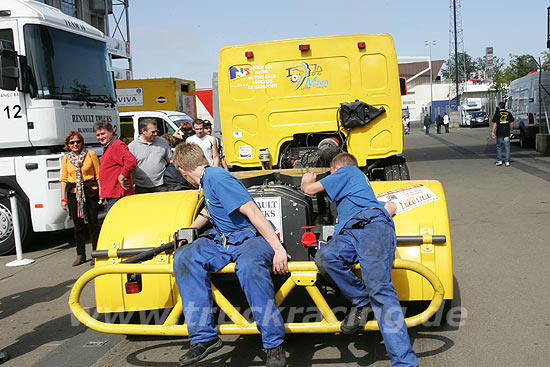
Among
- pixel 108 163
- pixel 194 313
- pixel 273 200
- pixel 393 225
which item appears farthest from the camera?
pixel 108 163

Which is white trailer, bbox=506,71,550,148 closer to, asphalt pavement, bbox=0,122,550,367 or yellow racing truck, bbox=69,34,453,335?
asphalt pavement, bbox=0,122,550,367

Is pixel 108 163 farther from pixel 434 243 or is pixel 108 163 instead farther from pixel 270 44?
pixel 434 243

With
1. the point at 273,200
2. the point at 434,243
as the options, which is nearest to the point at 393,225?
the point at 434,243

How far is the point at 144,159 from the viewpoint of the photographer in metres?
7.69

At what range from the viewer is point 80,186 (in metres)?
7.88

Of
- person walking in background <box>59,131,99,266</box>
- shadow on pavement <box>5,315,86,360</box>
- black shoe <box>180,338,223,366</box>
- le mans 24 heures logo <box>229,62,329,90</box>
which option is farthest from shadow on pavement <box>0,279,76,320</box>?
le mans 24 heures logo <box>229,62,329,90</box>

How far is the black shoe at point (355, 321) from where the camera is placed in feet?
12.6

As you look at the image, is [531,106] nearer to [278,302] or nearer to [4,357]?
[278,302]

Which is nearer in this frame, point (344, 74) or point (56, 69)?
point (344, 74)

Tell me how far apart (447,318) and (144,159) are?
4.42 m

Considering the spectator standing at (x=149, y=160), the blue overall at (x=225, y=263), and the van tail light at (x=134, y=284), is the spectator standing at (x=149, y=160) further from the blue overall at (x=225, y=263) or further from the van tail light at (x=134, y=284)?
the blue overall at (x=225, y=263)

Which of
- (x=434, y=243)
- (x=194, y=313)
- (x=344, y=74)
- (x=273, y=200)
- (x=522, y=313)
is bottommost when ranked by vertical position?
(x=522, y=313)

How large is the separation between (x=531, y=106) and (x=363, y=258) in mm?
21563

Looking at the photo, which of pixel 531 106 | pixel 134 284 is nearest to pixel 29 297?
pixel 134 284
